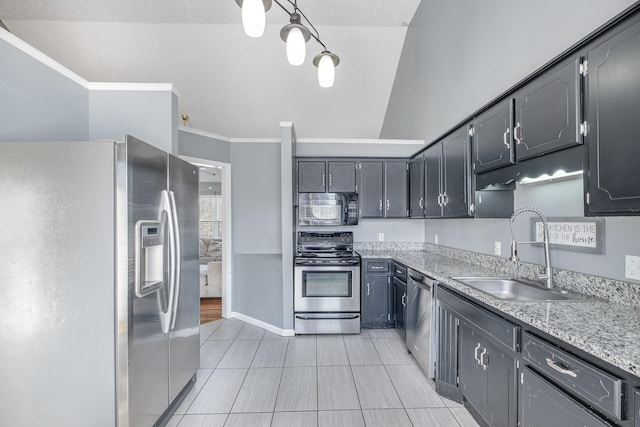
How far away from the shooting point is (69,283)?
1.53 meters

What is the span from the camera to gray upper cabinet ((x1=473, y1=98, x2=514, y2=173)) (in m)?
1.86

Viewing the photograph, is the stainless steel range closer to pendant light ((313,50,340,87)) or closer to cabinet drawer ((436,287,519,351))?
cabinet drawer ((436,287,519,351))

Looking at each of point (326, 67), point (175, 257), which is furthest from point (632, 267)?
point (175, 257)

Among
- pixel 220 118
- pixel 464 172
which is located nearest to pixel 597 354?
pixel 464 172

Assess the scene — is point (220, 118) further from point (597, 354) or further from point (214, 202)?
point (597, 354)

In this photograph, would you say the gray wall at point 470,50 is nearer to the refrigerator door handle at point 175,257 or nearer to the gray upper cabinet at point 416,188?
the gray upper cabinet at point 416,188

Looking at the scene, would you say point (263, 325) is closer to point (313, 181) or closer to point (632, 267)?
point (313, 181)

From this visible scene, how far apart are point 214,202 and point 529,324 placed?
331 inches

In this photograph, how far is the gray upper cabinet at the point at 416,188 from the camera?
346 cm

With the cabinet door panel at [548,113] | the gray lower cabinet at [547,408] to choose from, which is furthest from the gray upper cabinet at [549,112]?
the gray lower cabinet at [547,408]

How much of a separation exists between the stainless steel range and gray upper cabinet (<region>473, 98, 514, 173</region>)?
1830 millimetres

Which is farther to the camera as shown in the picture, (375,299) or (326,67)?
(375,299)

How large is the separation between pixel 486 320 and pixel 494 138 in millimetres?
1207

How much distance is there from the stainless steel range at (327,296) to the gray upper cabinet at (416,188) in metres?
0.97
